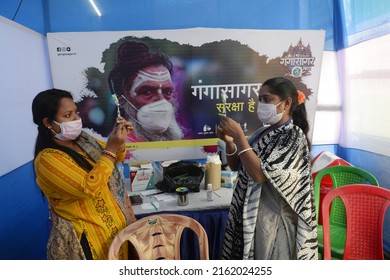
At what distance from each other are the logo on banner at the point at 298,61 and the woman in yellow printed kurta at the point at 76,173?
3.57ft

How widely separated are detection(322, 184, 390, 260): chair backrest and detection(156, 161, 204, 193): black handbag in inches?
24.2

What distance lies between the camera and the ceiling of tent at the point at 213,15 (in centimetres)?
94

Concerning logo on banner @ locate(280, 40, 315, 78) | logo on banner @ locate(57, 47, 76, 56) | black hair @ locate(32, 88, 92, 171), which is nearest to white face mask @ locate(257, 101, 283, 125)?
black hair @ locate(32, 88, 92, 171)

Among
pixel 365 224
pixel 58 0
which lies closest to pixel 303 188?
pixel 365 224

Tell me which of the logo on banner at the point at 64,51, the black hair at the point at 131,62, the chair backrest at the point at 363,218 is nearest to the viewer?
the chair backrest at the point at 363,218

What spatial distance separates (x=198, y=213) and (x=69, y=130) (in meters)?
0.70

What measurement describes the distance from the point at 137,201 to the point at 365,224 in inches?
37.8

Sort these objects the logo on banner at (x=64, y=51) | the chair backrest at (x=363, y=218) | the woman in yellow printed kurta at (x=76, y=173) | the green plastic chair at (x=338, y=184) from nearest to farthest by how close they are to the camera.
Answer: the woman in yellow printed kurta at (x=76, y=173) < the chair backrest at (x=363, y=218) < the green plastic chair at (x=338, y=184) < the logo on banner at (x=64, y=51)

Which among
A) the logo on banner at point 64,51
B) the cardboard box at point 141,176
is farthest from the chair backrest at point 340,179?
the logo on banner at point 64,51

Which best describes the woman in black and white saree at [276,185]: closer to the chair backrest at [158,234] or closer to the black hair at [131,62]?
the chair backrest at [158,234]

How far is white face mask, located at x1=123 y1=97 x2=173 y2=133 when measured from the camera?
4.81 feet

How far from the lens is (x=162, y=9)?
3.48 feet

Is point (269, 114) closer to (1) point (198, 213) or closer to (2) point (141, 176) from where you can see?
(1) point (198, 213)

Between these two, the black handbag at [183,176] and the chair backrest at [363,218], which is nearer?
the chair backrest at [363,218]
